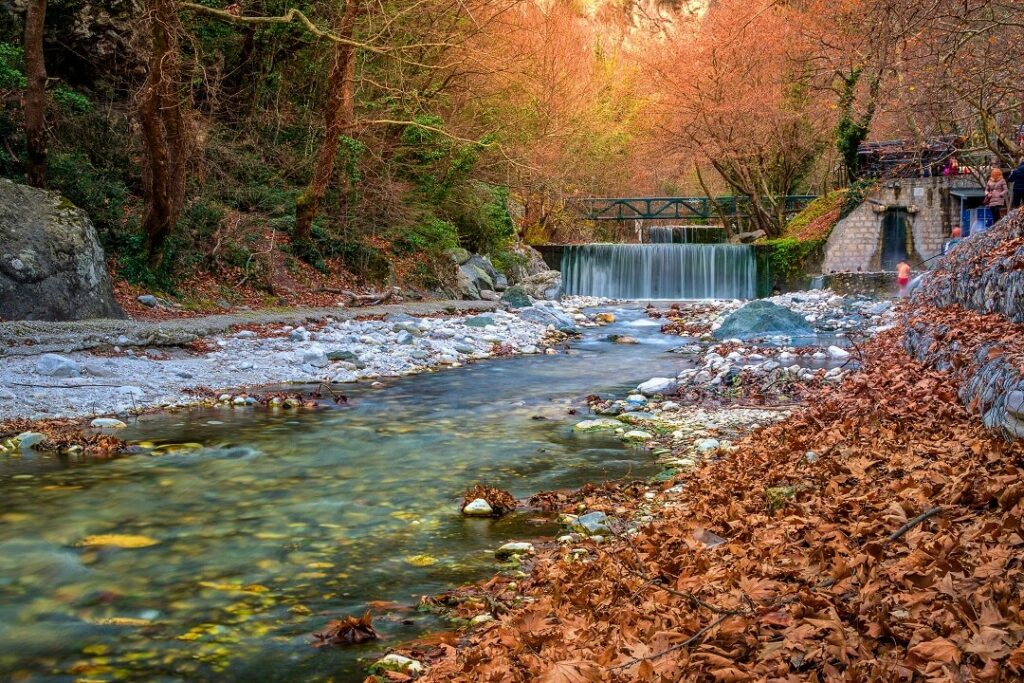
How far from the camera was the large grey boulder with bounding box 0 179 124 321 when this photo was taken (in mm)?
11867

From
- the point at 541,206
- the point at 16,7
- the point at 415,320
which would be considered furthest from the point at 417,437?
the point at 541,206

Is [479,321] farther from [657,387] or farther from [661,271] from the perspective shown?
[661,271]

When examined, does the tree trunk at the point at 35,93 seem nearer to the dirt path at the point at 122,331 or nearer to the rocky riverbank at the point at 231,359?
the dirt path at the point at 122,331

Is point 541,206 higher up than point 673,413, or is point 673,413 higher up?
point 541,206

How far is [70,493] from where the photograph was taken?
636 centimetres

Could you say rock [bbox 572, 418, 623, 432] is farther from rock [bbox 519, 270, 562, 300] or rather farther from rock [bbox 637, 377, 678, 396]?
rock [bbox 519, 270, 562, 300]

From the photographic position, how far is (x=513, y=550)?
516 cm

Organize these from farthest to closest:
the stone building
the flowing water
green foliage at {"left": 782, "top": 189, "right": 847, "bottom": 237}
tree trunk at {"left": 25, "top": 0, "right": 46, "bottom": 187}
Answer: green foliage at {"left": 782, "top": 189, "right": 847, "bottom": 237} → the stone building → tree trunk at {"left": 25, "top": 0, "right": 46, "bottom": 187} → the flowing water

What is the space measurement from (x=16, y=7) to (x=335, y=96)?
5.78m

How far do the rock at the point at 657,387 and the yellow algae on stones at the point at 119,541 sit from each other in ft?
21.9

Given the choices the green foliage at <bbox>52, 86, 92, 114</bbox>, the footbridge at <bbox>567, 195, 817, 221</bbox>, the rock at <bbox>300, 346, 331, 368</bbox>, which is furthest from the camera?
the footbridge at <bbox>567, 195, 817, 221</bbox>

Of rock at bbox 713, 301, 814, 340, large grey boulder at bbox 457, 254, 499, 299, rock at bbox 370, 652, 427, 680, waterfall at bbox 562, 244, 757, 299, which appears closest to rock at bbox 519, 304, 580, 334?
large grey boulder at bbox 457, 254, 499, 299

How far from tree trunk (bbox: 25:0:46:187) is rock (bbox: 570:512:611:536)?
1198 centimetres

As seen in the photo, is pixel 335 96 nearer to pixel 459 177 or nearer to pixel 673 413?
pixel 459 177
